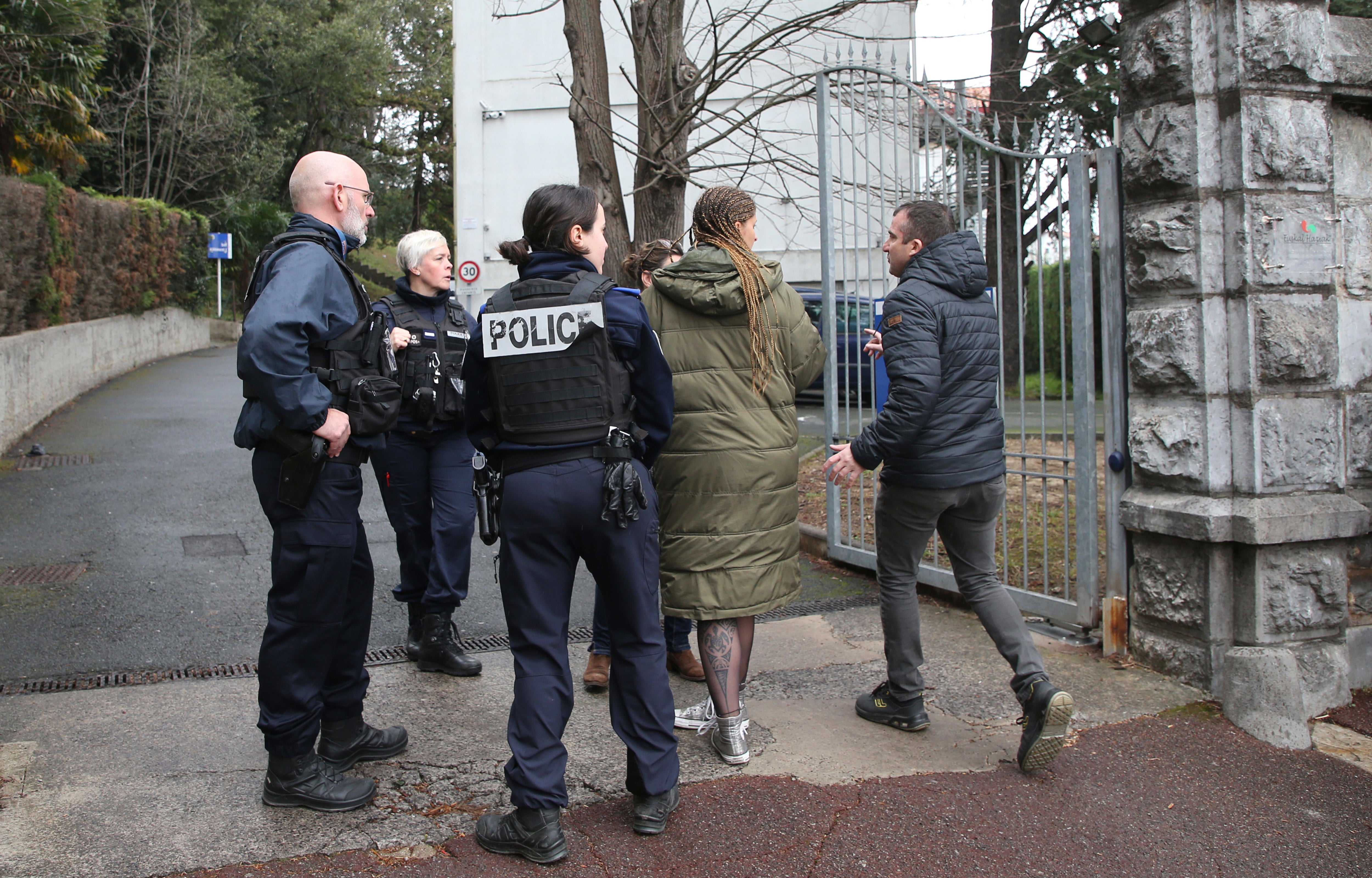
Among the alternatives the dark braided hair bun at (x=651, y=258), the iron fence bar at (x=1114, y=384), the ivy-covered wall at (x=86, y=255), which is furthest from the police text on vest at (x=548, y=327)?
the ivy-covered wall at (x=86, y=255)

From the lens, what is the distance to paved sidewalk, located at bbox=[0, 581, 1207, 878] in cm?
308

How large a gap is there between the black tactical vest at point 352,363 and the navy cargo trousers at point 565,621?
574mm

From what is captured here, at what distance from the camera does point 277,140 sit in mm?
28766

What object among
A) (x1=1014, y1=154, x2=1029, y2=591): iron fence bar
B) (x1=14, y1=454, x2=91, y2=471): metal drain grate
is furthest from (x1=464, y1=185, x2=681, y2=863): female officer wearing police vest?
(x1=14, y1=454, x2=91, y2=471): metal drain grate

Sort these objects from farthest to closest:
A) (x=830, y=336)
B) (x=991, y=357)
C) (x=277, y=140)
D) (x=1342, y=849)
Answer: (x=277, y=140) < (x=830, y=336) < (x=991, y=357) < (x=1342, y=849)

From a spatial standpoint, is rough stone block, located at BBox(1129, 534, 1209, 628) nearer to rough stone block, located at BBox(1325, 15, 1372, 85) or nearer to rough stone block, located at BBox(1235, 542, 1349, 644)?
rough stone block, located at BBox(1235, 542, 1349, 644)

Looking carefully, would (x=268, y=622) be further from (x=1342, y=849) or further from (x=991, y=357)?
(x=1342, y=849)

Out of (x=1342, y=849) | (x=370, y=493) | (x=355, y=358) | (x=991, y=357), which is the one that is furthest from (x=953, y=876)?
(x=370, y=493)

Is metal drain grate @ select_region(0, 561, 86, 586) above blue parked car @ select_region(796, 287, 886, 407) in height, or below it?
below

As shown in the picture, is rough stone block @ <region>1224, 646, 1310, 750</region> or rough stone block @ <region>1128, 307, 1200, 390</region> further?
rough stone block @ <region>1128, 307, 1200, 390</region>

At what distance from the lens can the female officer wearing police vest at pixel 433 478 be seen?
454 centimetres

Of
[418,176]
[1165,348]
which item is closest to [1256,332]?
[1165,348]

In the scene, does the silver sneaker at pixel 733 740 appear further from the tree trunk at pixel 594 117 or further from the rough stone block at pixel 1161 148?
the tree trunk at pixel 594 117

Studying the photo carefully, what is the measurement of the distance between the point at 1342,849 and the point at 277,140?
3021cm
